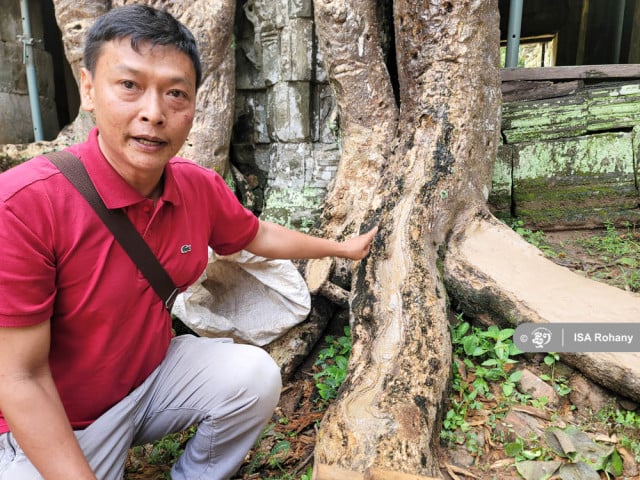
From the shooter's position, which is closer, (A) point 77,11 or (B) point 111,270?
(B) point 111,270

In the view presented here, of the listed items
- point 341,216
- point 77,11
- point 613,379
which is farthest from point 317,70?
point 613,379

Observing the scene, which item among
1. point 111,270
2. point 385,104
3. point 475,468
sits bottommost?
point 475,468

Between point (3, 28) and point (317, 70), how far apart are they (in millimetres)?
3667

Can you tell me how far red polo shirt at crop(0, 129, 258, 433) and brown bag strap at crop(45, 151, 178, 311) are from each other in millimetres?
18

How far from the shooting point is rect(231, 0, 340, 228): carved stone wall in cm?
362

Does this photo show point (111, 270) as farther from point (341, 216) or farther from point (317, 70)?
point (317, 70)

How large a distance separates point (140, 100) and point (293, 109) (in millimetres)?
2412

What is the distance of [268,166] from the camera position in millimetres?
4102

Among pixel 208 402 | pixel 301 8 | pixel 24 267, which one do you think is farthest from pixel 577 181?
pixel 24 267

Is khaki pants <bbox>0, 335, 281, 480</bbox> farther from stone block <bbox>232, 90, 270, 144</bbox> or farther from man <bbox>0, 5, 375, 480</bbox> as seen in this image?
stone block <bbox>232, 90, 270, 144</bbox>

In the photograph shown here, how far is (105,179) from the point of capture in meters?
1.46

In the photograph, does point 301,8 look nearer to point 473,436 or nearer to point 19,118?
point 473,436

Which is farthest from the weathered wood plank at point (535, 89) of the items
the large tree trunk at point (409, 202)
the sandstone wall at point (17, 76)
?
the sandstone wall at point (17, 76)

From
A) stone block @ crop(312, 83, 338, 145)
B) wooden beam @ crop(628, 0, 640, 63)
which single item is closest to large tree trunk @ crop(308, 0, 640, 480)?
stone block @ crop(312, 83, 338, 145)
